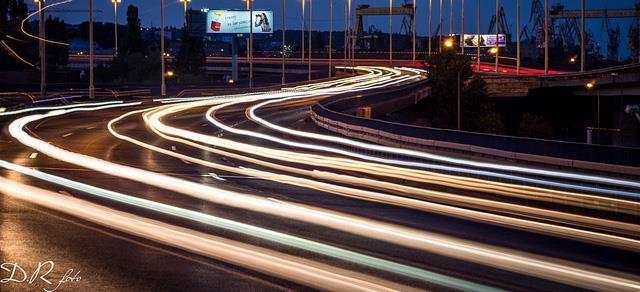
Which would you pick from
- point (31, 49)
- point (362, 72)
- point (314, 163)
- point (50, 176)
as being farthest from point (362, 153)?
point (362, 72)

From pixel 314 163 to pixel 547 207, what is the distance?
11161 millimetres

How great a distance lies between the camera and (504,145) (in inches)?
1146

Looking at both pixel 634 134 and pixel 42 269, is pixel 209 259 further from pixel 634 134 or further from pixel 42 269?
pixel 634 134

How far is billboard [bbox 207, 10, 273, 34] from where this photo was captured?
127825 millimetres

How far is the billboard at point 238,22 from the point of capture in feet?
419

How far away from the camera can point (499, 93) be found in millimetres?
90375

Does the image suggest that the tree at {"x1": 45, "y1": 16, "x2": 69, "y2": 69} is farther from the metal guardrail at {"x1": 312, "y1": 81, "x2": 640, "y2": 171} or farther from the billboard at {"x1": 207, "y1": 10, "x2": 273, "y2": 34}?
the metal guardrail at {"x1": 312, "y1": 81, "x2": 640, "y2": 171}

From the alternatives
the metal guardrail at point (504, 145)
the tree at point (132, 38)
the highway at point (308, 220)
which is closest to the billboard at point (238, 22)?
the tree at point (132, 38)
